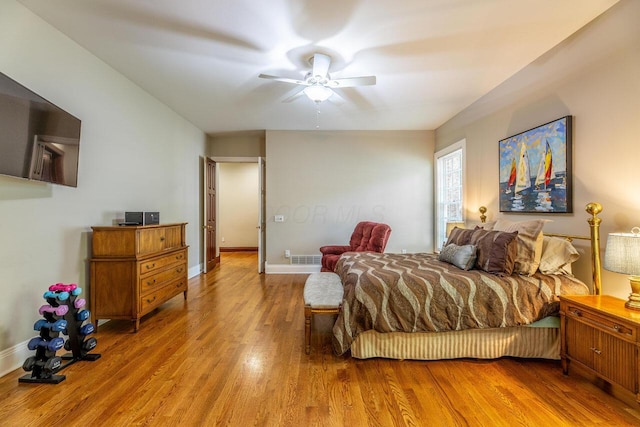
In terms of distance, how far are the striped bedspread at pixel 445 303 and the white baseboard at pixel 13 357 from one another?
235 centimetres

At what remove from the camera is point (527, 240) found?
8.18 feet

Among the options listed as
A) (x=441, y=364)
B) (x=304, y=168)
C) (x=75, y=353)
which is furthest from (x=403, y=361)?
(x=304, y=168)

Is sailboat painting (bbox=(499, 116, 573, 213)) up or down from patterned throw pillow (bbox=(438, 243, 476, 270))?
up

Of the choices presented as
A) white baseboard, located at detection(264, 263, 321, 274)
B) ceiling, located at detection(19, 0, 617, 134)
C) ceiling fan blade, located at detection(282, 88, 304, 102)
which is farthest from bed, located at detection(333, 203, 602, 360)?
white baseboard, located at detection(264, 263, 321, 274)

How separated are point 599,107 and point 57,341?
14.6ft

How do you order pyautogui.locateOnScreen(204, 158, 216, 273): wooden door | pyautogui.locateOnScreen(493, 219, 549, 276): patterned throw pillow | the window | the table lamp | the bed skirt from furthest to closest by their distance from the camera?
pyautogui.locateOnScreen(204, 158, 216, 273): wooden door
the window
pyautogui.locateOnScreen(493, 219, 549, 276): patterned throw pillow
the bed skirt
the table lamp

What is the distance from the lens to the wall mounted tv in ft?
6.06

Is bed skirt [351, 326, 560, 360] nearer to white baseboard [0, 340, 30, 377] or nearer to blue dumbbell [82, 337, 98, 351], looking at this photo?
blue dumbbell [82, 337, 98, 351]

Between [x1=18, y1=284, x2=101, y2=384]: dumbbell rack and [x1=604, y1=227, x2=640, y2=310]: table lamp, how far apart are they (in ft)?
12.2

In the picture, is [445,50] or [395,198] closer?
[445,50]

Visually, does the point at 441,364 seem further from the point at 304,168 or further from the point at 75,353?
the point at 304,168

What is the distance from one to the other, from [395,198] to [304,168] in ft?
5.95

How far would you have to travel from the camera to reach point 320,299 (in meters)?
2.45

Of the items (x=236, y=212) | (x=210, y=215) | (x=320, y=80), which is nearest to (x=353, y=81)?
(x=320, y=80)
